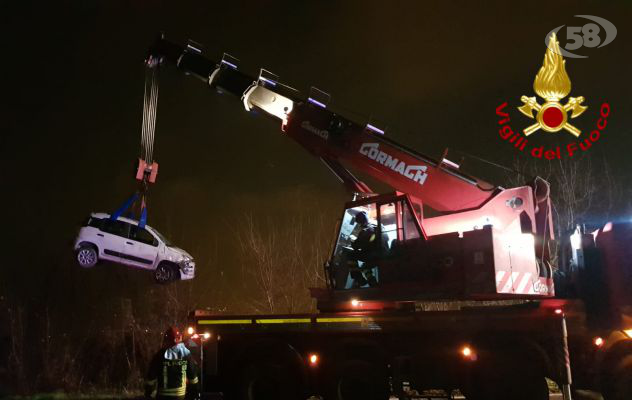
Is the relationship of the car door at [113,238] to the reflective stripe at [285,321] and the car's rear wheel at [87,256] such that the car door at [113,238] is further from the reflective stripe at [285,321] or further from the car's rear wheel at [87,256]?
the reflective stripe at [285,321]

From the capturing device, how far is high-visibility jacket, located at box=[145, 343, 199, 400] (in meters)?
7.06

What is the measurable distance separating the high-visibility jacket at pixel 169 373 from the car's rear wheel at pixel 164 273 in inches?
296

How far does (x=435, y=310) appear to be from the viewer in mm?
8688

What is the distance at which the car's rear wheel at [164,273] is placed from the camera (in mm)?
14539

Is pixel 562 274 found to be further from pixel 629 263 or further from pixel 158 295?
pixel 158 295

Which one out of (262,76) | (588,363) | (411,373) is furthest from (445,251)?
(262,76)

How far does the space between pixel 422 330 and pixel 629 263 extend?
285cm

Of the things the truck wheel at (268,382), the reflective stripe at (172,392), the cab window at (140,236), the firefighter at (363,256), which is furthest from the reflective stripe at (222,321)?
the cab window at (140,236)

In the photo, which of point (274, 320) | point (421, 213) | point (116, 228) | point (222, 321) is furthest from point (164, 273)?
point (421, 213)

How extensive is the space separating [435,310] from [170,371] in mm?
3997

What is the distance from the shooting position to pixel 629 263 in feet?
24.1

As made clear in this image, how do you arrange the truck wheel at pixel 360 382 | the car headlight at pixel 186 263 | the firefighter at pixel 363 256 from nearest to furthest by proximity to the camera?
the truck wheel at pixel 360 382, the firefighter at pixel 363 256, the car headlight at pixel 186 263

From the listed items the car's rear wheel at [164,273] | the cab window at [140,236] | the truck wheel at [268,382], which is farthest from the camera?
the car's rear wheel at [164,273]

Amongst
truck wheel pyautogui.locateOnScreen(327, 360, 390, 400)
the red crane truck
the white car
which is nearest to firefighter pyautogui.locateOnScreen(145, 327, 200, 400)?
the red crane truck
